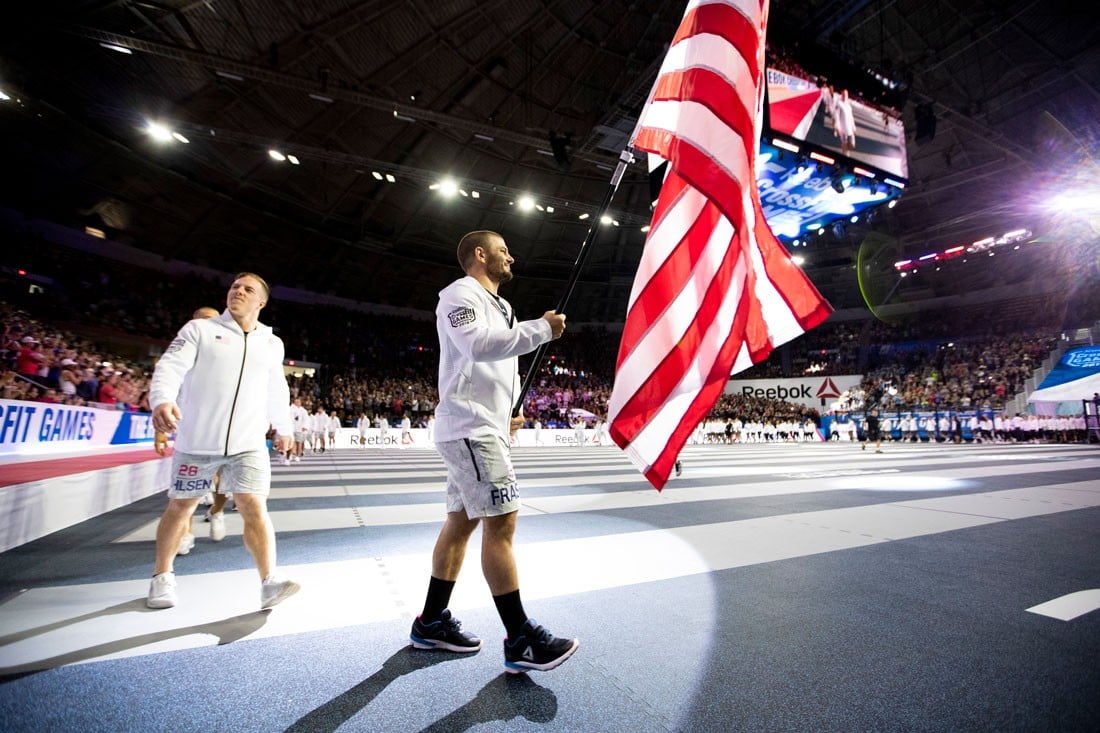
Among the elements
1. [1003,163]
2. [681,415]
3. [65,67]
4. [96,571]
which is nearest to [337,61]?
[65,67]

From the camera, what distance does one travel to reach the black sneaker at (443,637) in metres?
2.12

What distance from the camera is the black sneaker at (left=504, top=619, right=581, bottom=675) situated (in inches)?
75.9

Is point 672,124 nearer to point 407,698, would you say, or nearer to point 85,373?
point 407,698

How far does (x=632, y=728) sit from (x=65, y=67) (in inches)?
883

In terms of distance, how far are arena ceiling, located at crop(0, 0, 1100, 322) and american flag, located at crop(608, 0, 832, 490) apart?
10.9m

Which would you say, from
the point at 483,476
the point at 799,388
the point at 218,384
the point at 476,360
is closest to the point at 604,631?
the point at 483,476

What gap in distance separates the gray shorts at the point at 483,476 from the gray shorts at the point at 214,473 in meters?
1.27

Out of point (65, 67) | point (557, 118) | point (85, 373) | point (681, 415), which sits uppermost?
point (557, 118)

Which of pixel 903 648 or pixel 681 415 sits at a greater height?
pixel 681 415

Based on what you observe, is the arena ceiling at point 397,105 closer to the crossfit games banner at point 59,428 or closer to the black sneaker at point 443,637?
the crossfit games banner at point 59,428

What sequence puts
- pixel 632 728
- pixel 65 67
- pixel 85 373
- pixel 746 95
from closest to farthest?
pixel 632 728 < pixel 746 95 < pixel 85 373 < pixel 65 67

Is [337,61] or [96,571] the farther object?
[337,61]

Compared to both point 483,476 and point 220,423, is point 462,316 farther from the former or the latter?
point 220,423

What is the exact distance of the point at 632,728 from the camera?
154cm
